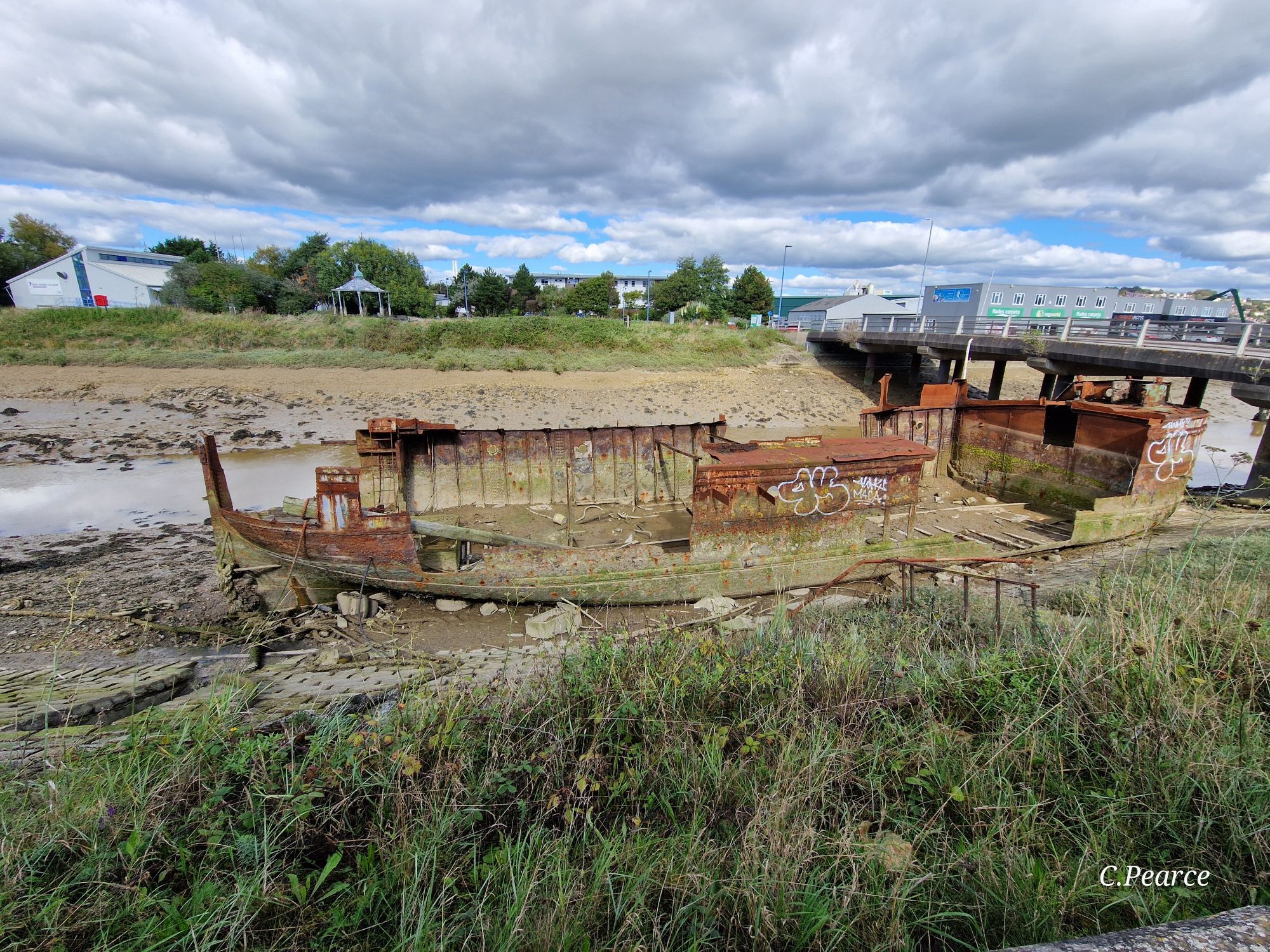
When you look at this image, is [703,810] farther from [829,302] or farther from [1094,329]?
[829,302]

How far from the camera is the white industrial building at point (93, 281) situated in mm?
41438

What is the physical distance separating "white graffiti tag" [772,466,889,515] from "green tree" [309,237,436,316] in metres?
47.2

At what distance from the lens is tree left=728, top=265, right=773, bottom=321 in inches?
2156

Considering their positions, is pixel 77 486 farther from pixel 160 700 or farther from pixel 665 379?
pixel 665 379

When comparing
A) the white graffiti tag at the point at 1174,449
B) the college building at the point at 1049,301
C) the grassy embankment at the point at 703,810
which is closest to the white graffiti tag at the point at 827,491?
the grassy embankment at the point at 703,810

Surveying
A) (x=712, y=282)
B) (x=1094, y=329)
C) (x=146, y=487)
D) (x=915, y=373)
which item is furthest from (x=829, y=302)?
(x=146, y=487)

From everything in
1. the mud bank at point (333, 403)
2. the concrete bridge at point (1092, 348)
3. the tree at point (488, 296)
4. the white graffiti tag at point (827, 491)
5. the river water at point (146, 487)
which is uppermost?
the tree at point (488, 296)

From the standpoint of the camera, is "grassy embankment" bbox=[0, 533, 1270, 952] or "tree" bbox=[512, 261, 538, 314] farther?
"tree" bbox=[512, 261, 538, 314]

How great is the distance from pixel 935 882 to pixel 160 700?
5.95m

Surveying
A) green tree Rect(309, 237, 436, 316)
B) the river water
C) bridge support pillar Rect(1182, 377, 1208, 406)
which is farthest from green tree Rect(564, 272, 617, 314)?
bridge support pillar Rect(1182, 377, 1208, 406)

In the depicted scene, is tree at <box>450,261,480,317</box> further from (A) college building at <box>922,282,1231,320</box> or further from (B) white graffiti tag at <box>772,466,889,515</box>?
(B) white graffiti tag at <box>772,466,889,515</box>

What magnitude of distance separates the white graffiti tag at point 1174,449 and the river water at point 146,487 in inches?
65.2

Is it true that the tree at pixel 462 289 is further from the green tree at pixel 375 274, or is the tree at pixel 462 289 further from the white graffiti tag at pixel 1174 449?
the white graffiti tag at pixel 1174 449

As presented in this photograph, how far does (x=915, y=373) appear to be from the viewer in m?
30.4
